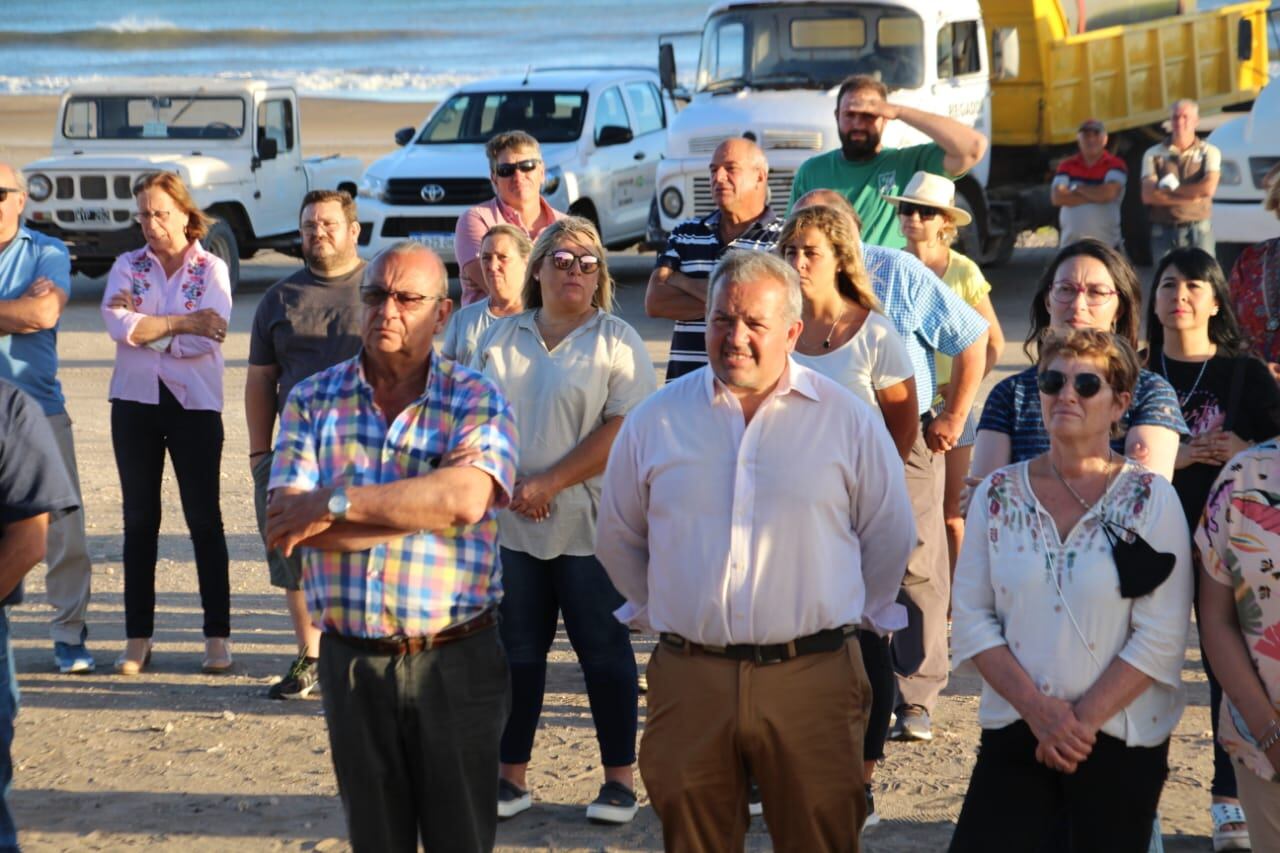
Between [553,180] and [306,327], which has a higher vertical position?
[553,180]

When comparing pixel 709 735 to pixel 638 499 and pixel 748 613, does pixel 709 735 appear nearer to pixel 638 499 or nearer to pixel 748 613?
pixel 748 613

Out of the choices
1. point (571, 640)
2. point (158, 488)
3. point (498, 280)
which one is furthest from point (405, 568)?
point (158, 488)

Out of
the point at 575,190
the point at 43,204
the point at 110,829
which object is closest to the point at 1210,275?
the point at 110,829

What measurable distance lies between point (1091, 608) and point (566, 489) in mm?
1961

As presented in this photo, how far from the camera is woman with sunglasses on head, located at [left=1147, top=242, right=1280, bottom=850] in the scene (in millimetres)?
5293

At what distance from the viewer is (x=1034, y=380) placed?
497 centimetres

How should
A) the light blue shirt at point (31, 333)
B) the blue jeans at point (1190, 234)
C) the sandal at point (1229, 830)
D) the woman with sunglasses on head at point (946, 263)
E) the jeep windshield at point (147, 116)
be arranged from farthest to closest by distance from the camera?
the jeep windshield at point (147, 116), the blue jeans at point (1190, 234), the light blue shirt at point (31, 333), the woman with sunglasses on head at point (946, 263), the sandal at point (1229, 830)

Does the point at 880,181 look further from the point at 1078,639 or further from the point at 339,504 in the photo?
the point at 339,504

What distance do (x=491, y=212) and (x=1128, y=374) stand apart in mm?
4012

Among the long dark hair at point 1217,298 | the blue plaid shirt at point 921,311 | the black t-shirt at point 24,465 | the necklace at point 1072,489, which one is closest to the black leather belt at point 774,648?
the necklace at point 1072,489

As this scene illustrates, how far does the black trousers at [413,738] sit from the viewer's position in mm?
4223

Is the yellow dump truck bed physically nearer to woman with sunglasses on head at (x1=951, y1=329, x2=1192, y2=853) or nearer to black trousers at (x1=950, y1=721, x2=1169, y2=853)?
woman with sunglasses on head at (x1=951, y1=329, x2=1192, y2=853)

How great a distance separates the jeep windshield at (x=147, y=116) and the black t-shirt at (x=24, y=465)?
15561 millimetres

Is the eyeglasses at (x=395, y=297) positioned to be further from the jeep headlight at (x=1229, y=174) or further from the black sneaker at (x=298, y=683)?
the jeep headlight at (x=1229, y=174)
